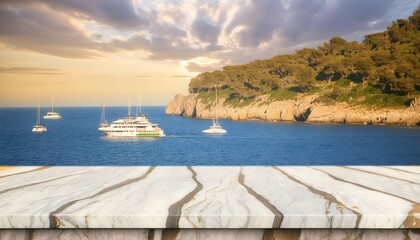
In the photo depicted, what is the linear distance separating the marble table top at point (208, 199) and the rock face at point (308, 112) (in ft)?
104

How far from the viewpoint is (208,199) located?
1.00 m

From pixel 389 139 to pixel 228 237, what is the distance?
111 feet

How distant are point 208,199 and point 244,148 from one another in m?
28.4

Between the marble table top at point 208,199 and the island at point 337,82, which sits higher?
the island at point 337,82

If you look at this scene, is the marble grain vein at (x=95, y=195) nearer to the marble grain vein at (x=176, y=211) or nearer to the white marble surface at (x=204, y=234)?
the white marble surface at (x=204, y=234)

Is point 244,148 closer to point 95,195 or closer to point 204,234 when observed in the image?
point 95,195

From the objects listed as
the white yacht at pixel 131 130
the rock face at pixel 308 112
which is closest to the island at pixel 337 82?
the rock face at pixel 308 112

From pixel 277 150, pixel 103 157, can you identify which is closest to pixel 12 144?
pixel 103 157

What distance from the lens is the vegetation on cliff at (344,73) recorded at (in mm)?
31766

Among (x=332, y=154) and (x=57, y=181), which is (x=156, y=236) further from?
(x=332, y=154)

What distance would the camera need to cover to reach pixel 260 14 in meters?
5.99

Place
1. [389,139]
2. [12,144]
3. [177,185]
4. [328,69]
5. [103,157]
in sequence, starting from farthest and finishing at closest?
[328,69] < [12,144] < [389,139] < [103,157] < [177,185]

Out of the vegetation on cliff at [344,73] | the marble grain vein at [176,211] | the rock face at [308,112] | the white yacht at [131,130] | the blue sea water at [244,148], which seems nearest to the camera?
the marble grain vein at [176,211]

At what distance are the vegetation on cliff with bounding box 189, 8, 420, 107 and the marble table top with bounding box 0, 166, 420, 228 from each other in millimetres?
32023
